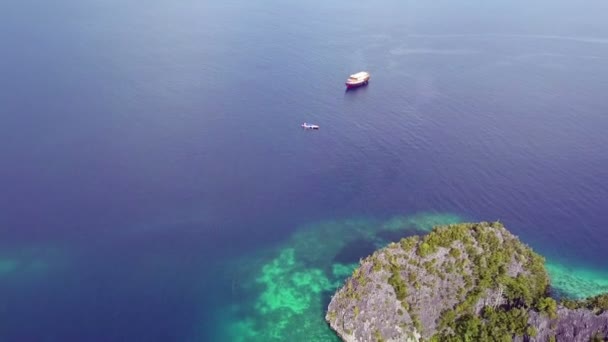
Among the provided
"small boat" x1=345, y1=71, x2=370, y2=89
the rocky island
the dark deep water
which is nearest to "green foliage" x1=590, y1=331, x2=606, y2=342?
the rocky island

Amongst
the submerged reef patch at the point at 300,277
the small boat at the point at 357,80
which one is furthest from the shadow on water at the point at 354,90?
the submerged reef patch at the point at 300,277

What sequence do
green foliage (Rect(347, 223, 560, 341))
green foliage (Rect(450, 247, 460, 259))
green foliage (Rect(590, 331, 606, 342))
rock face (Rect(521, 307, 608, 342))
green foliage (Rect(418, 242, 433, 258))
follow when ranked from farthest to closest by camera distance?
green foliage (Rect(450, 247, 460, 259))
green foliage (Rect(418, 242, 433, 258))
green foliage (Rect(347, 223, 560, 341))
rock face (Rect(521, 307, 608, 342))
green foliage (Rect(590, 331, 606, 342))

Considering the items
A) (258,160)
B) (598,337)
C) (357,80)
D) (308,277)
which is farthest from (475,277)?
(357,80)

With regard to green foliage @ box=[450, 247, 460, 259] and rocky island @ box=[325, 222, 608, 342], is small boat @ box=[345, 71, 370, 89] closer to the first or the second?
rocky island @ box=[325, 222, 608, 342]

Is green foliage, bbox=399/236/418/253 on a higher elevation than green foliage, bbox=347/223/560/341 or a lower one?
higher

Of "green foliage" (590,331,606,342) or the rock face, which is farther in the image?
the rock face

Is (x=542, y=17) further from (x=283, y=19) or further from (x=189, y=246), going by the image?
(x=189, y=246)
